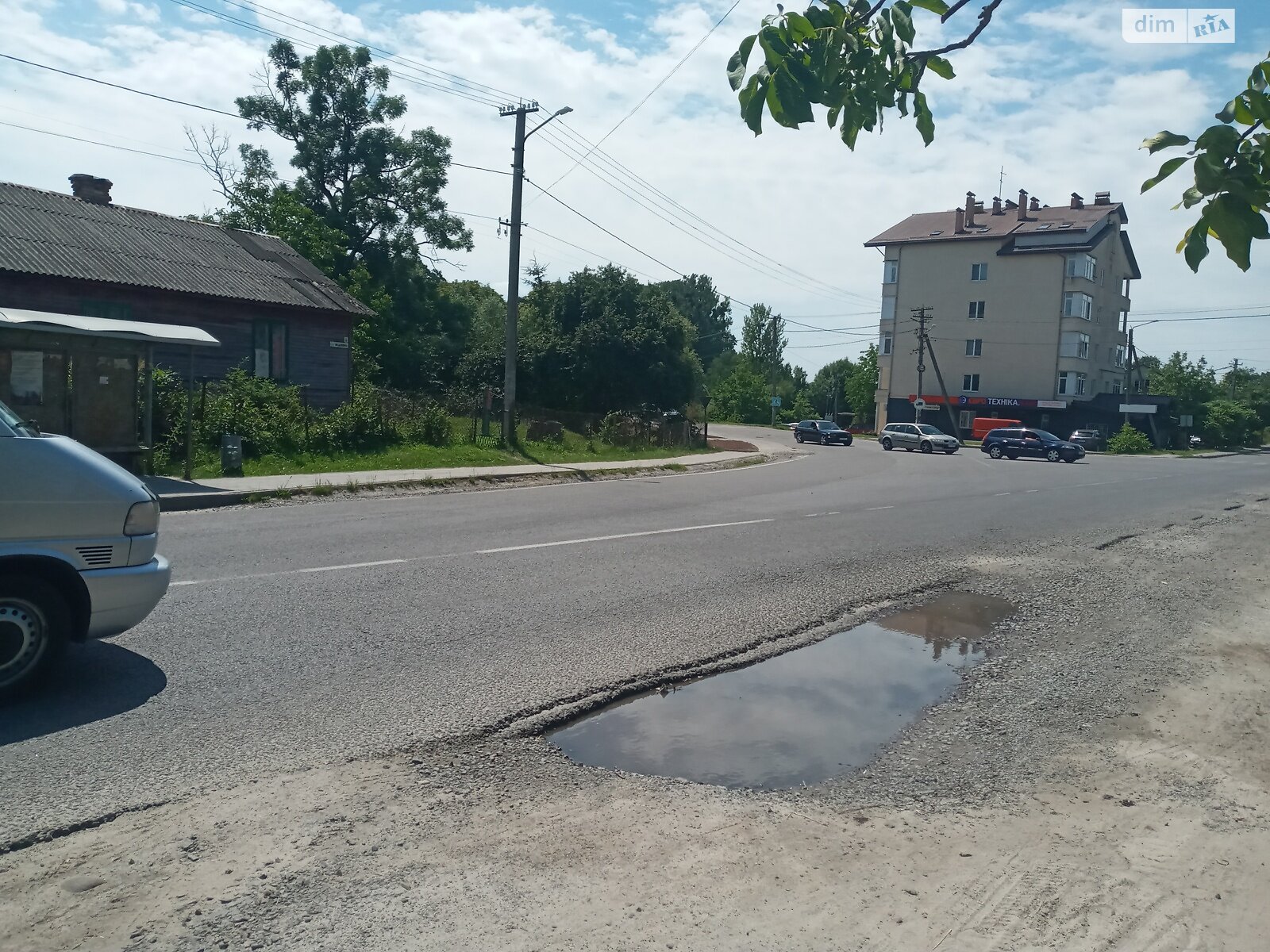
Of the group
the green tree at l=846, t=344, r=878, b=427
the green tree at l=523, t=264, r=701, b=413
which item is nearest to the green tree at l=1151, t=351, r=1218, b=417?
the green tree at l=846, t=344, r=878, b=427

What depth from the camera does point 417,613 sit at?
7844mm

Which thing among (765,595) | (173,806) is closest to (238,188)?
(765,595)

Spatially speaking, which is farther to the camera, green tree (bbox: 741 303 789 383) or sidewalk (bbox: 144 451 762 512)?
green tree (bbox: 741 303 789 383)

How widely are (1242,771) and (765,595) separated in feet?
15.1

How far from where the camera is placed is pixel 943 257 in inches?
2904

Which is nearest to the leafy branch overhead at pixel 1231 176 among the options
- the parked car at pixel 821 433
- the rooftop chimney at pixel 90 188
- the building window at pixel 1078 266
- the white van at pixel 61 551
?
the white van at pixel 61 551

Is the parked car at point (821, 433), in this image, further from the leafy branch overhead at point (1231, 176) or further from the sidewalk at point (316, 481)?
the leafy branch overhead at point (1231, 176)

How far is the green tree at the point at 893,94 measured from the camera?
11.2ft

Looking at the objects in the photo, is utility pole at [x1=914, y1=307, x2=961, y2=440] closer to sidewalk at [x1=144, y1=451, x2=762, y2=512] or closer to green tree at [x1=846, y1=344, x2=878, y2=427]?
green tree at [x1=846, y1=344, x2=878, y2=427]

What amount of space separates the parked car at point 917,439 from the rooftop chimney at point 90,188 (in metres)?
36.5

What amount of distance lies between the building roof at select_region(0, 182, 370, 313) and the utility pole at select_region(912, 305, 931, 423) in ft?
153

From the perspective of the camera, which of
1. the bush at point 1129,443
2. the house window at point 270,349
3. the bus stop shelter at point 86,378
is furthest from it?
the bush at point 1129,443

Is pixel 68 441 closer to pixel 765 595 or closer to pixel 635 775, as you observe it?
pixel 635 775

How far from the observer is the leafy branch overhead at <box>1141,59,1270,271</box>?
Answer: 11.2ft
